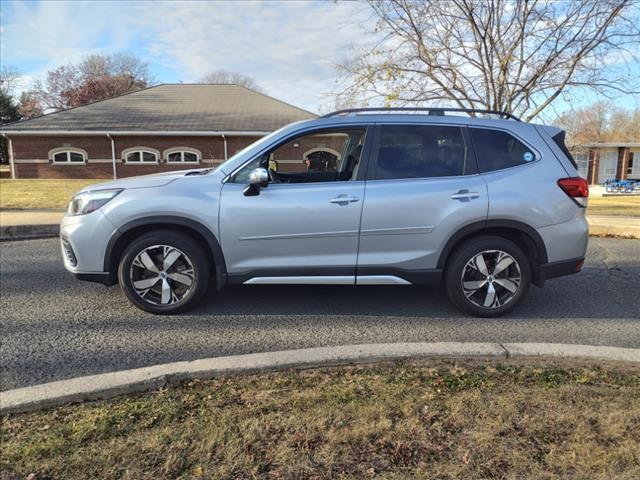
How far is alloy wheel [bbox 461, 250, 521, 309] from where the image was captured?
471 cm

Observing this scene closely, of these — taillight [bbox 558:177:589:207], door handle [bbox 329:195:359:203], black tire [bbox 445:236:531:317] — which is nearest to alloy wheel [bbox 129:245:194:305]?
door handle [bbox 329:195:359:203]

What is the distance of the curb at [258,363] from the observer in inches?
118

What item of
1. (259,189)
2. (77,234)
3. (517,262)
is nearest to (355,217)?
(259,189)

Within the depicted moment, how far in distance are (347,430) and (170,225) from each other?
2.77m

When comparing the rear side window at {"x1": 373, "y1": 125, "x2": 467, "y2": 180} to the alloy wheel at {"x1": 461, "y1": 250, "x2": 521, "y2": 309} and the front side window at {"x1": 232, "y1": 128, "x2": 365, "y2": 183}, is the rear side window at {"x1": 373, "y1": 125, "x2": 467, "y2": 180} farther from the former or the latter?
the alloy wheel at {"x1": 461, "y1": 250, "x2": 521, "y2": 309}

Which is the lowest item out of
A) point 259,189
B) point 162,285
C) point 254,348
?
point 254,348

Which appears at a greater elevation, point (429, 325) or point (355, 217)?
point (355, 217)

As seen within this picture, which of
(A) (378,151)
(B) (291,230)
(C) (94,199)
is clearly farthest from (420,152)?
(C) (94,199)

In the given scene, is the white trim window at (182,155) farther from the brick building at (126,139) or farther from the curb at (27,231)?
the curb at (27,231)

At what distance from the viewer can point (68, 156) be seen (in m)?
28.7

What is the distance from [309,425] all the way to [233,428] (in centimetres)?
42

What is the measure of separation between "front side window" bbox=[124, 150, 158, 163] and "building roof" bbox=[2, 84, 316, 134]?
1.49m

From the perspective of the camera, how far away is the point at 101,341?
163 inches

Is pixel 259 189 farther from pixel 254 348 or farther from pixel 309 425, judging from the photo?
pixel 309 425
